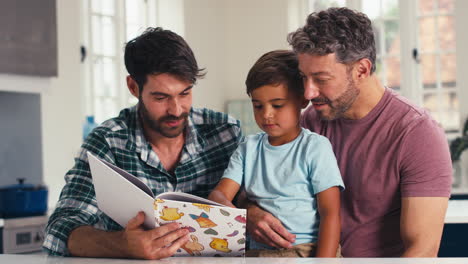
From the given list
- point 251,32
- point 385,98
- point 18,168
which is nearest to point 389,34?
point 251,32

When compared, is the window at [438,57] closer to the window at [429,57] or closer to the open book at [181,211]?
the window at [429,57]

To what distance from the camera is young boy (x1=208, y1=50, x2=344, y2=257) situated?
2.10 meters

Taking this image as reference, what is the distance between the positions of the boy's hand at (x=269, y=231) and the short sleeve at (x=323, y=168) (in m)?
0.16

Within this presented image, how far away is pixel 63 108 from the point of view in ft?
15.3

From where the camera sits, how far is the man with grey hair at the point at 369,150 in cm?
210

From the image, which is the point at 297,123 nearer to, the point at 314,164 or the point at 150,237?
→ the point at 314,164

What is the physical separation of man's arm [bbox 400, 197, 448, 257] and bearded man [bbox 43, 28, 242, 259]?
2.16ft

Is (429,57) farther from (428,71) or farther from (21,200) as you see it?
(21,200)

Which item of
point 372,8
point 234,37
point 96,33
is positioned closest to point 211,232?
point 96,33

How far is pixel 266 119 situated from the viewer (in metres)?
2.15

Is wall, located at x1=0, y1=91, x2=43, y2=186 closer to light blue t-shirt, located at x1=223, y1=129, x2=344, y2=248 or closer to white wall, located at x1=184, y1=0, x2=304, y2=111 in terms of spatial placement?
light blue t-shirt, located at x1=223, y1=129, x2=344, y2=248

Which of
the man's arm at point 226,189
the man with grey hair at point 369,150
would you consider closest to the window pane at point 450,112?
the man with grey hair at point 369,150

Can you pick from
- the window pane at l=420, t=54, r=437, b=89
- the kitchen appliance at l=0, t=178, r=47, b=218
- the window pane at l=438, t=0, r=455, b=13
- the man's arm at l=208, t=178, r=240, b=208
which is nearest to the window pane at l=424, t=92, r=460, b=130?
the window pane at l=420, t=54, r=437, b=89

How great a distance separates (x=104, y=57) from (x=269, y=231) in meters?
4.18
